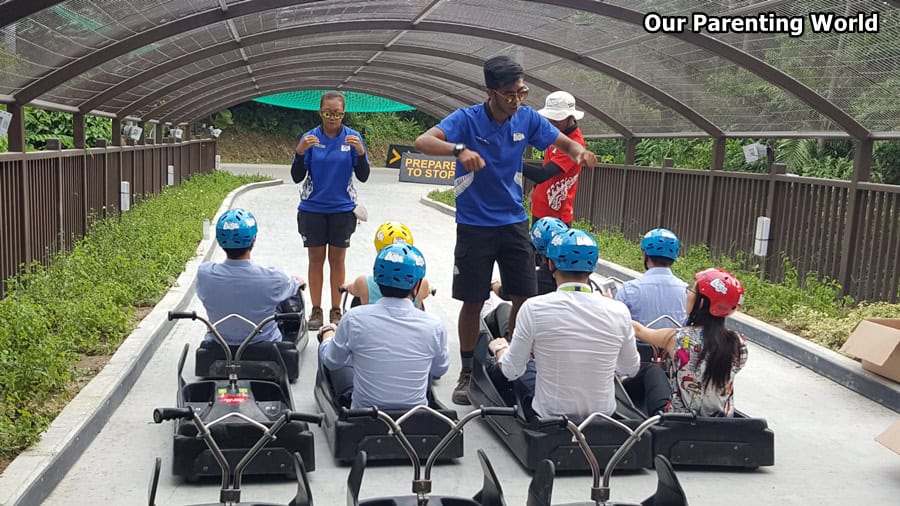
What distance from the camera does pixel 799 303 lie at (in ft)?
33.7

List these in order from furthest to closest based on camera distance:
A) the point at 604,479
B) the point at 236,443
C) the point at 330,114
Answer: the point at 330,114
the point at 236,443
the point at 604,479

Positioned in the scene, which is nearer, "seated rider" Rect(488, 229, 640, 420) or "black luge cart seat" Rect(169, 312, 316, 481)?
"black luge cart seat" Rect(169, 312, 316, 481)

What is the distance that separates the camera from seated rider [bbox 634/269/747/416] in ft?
17.4

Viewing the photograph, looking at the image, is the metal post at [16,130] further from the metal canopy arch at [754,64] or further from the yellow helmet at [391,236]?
the metal canopy arch at [754,64]

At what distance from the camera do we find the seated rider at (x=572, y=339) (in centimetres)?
516

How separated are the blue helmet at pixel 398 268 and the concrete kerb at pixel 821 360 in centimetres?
407

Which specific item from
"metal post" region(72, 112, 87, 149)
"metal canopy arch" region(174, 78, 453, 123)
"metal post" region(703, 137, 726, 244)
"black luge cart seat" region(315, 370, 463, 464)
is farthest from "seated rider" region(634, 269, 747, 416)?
"metal canopy arch" region(174, 78, 453, 123)

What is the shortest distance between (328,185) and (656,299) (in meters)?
3.29

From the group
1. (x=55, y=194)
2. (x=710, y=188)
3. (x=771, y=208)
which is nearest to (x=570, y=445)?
(x=771, y=208)

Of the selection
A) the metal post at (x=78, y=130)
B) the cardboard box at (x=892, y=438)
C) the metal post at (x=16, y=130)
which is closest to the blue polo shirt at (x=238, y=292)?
the cardboard box at (x=892, y=438)

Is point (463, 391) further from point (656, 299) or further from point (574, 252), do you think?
point (574, 252)

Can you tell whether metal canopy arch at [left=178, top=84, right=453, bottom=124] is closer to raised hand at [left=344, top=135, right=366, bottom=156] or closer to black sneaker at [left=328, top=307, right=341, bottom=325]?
raised hand at [left=344, top=135, right=366, bottom=156]

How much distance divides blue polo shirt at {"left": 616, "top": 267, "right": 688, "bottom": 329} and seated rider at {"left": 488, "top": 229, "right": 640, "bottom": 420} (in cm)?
136

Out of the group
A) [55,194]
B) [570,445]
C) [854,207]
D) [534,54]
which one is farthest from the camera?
[534,54]
